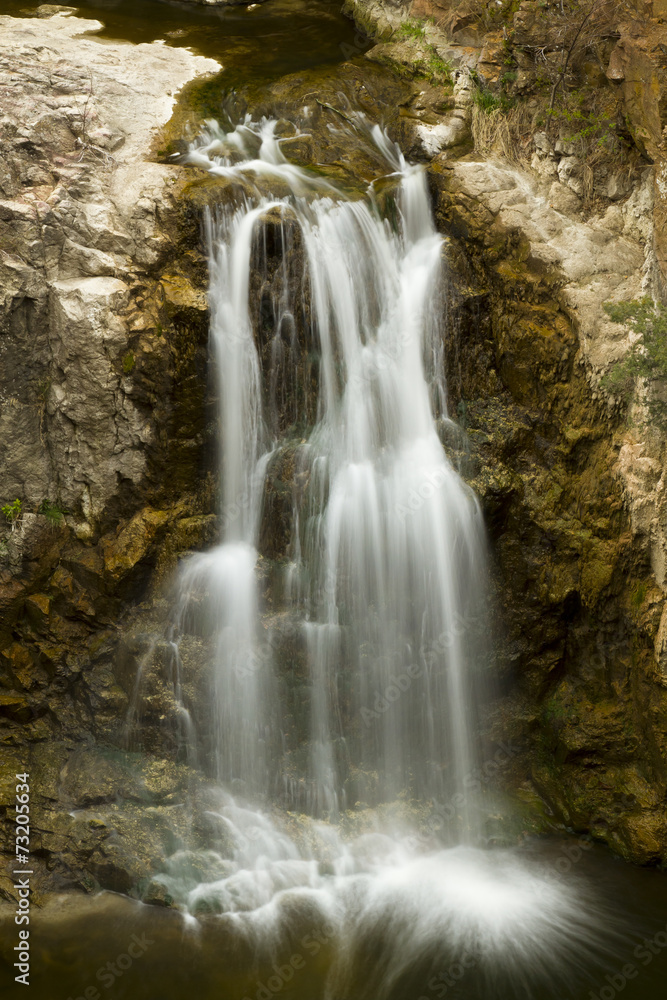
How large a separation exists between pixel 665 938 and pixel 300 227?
25.6 feet

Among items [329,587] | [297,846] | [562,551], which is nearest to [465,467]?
[562,551]

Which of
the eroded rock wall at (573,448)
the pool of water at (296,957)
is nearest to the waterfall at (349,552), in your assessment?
the eroded rock wall at (573,448)

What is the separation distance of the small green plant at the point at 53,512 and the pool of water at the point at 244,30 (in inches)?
261

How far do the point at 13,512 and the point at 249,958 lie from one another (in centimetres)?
490

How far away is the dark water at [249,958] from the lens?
6258 mm

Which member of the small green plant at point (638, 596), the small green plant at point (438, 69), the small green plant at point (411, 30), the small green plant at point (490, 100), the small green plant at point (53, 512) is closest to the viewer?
the small green plant at point (638, 596)

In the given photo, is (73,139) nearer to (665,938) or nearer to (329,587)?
(329,587)

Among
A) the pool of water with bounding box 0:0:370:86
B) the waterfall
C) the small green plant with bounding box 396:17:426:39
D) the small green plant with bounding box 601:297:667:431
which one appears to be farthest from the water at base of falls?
the small green plant with bounding box 396:17:426:39

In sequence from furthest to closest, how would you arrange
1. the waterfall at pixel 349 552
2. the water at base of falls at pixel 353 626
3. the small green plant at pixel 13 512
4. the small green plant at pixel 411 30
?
the small green plant at pixel 411 30
the small green plant at pixel 13 512
the waterfall at pixel 349 552
the water at base of falls at pixel 353 626

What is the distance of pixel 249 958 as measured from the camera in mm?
6551

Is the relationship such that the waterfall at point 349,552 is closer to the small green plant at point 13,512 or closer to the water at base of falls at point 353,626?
the water at base of falls at point 353,626

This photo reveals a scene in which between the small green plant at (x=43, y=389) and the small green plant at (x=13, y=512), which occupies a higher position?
the small green plant at (x=43, y=389)

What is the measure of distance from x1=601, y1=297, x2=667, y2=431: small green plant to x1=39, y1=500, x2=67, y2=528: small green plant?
5.87 meters

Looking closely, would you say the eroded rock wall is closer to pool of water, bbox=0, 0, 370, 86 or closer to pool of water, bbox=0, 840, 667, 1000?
pool of water, bbox=0, 840, 667, 1000
